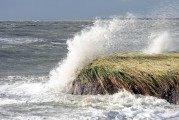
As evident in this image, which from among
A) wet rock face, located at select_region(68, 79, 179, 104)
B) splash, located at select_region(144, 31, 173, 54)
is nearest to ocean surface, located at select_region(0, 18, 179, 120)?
splash, located at select_region(144, 31, 173, 54)

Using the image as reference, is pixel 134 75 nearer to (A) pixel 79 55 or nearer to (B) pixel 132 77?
(B) pixel 132 77

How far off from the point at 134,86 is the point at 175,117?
7.89 ft

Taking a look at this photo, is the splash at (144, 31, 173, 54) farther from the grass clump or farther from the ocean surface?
the grass clump

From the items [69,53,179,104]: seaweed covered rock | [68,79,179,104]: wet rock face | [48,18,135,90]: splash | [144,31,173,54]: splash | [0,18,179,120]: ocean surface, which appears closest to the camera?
[0,18,179,120]: ocean surface

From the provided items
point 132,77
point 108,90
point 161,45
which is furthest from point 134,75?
point 161,45

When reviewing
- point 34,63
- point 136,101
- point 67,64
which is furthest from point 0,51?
point 136,101

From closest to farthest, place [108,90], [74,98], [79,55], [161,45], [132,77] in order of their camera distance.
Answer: [132,77], [74,98], [108,90], [79,55], [161,45]

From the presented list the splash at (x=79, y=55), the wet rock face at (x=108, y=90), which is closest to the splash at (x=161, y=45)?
the splash at (x=79, y=55)

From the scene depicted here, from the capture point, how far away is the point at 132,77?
43.4 ft

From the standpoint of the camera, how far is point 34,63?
2609cm

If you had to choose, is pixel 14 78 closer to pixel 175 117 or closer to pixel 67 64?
pixel 67 64

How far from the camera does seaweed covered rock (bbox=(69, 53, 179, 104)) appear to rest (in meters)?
12.9

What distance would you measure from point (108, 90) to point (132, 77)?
77cm

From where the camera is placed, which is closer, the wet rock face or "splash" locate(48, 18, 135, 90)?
the wet rock face
